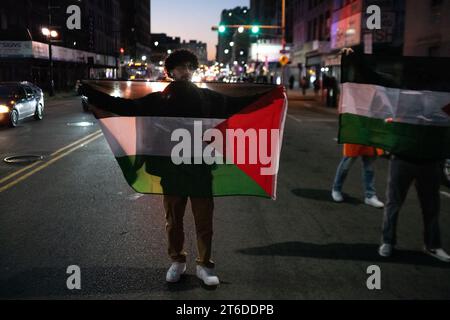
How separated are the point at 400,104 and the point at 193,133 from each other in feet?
7.98

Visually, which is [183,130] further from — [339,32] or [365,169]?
[339,32]

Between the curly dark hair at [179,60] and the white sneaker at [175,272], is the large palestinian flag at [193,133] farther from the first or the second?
the white sneaker at [175,272]

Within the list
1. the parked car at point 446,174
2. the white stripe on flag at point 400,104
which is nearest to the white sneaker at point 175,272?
the white stripe on flag at point 400,104

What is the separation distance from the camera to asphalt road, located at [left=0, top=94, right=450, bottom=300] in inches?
179

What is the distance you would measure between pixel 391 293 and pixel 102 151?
9.77 meters

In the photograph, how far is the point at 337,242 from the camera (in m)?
5.91

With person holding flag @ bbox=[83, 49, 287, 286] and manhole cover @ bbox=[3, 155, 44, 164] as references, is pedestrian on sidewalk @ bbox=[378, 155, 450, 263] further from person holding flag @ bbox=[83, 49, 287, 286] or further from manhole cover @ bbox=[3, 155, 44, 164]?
manhole cover @ bbox=[3, 155, 44, 164]

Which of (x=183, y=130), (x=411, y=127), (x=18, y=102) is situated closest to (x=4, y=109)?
(x=18, y=102)

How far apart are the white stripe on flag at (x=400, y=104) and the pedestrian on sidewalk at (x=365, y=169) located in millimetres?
1523

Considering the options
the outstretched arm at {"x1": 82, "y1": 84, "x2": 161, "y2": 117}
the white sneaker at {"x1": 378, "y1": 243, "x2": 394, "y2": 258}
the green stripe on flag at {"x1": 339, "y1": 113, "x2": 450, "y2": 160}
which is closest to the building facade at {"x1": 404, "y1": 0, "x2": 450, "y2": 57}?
the green stripe on flag at {"x1": 339, "y1": 113, "x2": 450, "y2": 160}

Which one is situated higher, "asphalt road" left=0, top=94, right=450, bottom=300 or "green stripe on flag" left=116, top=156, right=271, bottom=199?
"green stripe on flag" left=116, top=156, right=271, bottom=199

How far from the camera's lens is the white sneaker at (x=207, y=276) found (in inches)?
179
